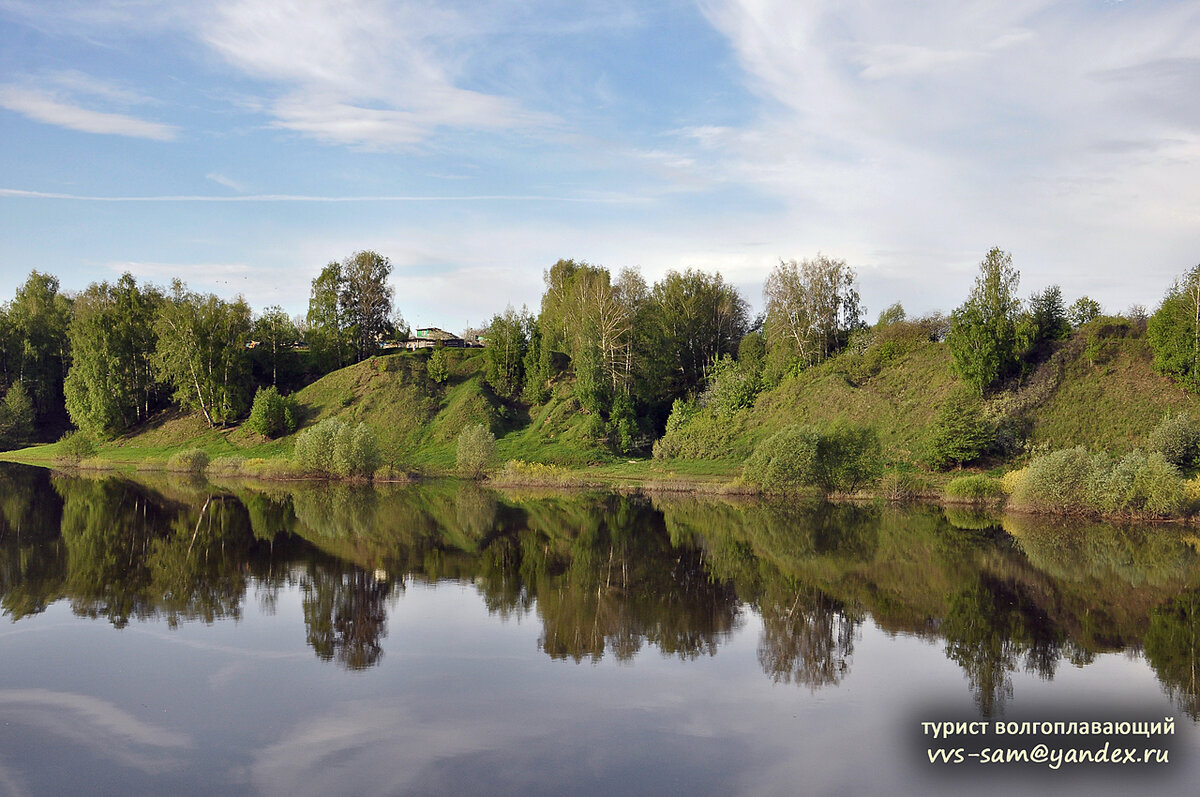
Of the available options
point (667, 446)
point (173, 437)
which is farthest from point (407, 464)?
point (173, 437)

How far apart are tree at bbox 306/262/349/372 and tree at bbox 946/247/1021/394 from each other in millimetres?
55964

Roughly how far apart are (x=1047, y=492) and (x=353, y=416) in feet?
173

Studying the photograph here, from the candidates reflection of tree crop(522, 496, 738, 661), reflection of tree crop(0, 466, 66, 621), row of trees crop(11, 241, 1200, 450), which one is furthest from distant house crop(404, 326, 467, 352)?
reflection of tree crop(522, 496, 738, 661)

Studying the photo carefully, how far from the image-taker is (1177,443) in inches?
1718

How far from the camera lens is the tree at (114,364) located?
249 feet

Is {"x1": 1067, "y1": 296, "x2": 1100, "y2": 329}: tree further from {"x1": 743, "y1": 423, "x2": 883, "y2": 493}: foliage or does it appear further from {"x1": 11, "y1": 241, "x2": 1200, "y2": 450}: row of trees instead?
{"x1": 743, "y1": 423, "x2": 883, "y2": 493}: foliage

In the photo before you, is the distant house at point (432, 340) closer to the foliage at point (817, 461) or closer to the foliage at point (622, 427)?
the foliage at point (622, 427)

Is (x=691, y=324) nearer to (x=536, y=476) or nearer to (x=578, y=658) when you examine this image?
(x=536, y=476)

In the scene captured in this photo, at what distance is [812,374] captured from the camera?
65.8 meters

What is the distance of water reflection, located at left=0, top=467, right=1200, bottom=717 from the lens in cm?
1980

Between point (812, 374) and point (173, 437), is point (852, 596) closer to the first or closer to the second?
point (812, 374)

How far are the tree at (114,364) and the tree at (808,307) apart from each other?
55.9m

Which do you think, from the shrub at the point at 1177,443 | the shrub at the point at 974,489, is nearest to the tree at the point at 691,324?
the shrub at the point at 974,489

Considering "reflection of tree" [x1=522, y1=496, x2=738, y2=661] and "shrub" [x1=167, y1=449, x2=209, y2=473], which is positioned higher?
"shrub" [x1=167, y1=449, x2=209, y2=473]
